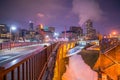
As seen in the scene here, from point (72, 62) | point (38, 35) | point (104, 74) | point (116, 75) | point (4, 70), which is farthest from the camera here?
point (38, 35)

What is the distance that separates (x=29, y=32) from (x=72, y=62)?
91125 mm

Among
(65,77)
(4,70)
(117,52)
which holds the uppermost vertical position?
(4,70)

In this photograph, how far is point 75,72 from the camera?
23.0 m

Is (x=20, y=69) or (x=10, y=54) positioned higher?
(x=20, y=69)

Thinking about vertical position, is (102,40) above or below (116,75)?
above

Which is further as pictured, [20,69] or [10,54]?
[10,54]

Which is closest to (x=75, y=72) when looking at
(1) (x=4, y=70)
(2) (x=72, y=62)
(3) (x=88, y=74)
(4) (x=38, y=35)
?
(3) (x=88, y=74)

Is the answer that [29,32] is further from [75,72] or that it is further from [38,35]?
[75,72]

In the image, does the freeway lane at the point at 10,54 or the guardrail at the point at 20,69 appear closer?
the guardrail at the point at 20,69

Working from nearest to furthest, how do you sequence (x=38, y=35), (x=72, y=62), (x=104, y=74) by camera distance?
(x=104, y=74), (x=72, y=62), (x=38, y=35)

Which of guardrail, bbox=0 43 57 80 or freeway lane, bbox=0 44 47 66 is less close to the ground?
guardrail, bbox=0 43 57 80

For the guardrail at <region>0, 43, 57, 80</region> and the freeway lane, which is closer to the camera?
the guardrail at <region>0, 43, 57, 80</region>

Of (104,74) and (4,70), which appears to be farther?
(104,74)

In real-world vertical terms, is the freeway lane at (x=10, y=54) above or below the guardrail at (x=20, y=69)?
below
